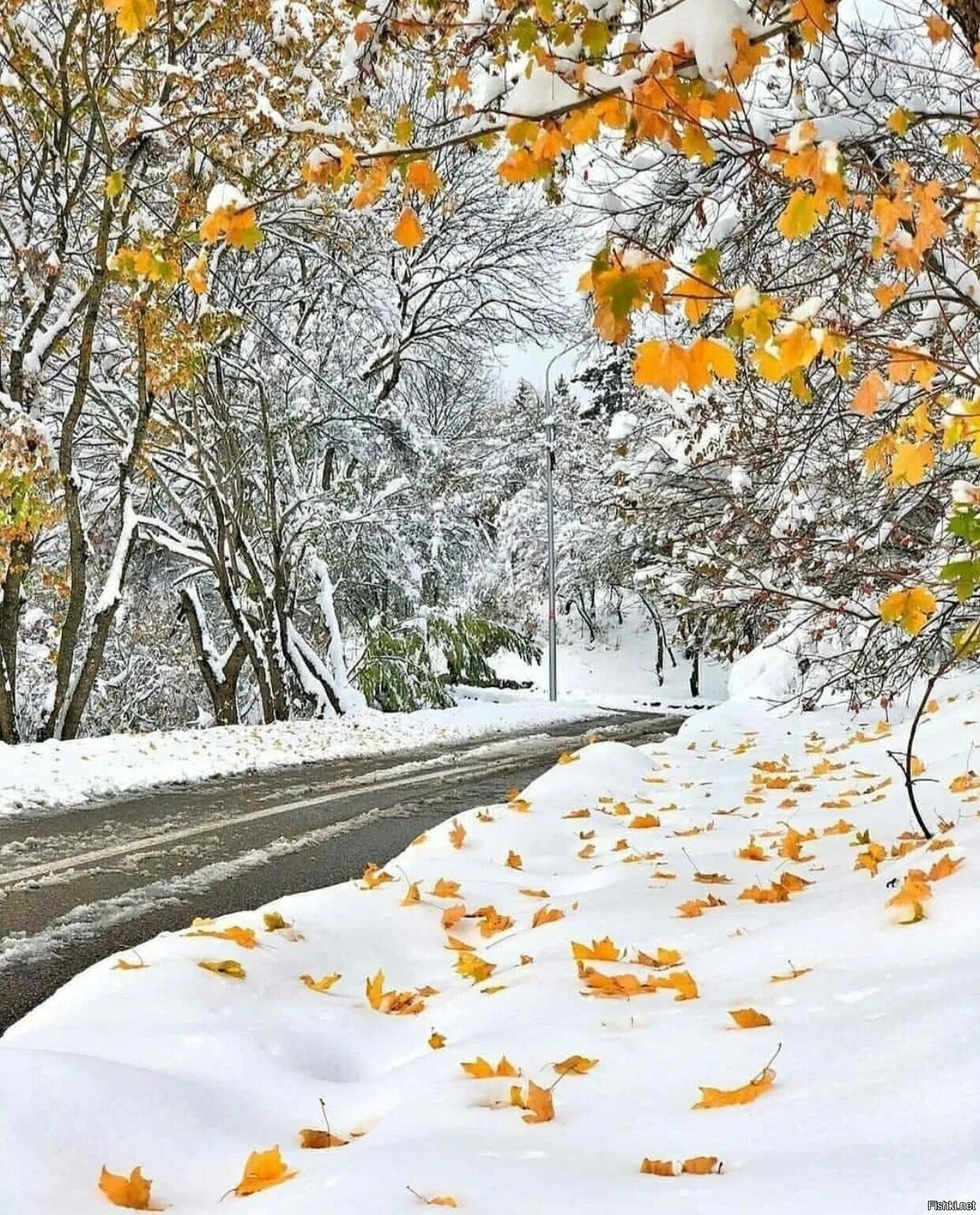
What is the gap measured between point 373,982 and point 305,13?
10347mm

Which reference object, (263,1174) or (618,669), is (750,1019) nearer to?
(263,1174)

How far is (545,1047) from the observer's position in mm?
2246

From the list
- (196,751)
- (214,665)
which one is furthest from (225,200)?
(214,665)

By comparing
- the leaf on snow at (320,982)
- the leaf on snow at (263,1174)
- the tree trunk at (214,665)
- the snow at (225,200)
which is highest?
the snow at (225,200)

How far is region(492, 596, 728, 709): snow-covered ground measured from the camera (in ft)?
109

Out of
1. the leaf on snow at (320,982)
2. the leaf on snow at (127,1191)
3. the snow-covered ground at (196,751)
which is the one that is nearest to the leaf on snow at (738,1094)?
the leaf on snow at (127,1191)

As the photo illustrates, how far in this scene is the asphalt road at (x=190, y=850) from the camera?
4.14 meters

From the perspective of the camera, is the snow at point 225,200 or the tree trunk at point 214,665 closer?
the snow at point 225,200

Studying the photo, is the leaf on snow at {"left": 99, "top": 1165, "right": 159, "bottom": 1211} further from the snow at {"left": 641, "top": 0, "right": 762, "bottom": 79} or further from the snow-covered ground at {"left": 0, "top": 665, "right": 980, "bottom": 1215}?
the snow at {"left": 641, "top": 0, "right": 762, "bottom": 79}

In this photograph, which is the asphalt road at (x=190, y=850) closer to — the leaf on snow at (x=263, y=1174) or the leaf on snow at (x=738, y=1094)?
the leaf on snow at (x=263, y=1174)

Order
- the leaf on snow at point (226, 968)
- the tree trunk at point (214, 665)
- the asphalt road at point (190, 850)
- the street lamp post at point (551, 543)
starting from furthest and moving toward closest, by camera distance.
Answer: the street lamp post at point (551, 543) < the tree trunk at point (214, 665) < the asphalt road at point (190, 850) < the leaf on snow at point (226, 968)

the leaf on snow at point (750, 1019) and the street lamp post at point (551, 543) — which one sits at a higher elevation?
the street lamp post at point (551, 543)

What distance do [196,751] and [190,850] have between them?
456 centimetres

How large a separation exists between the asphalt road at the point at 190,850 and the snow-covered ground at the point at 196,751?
0.39 meters
